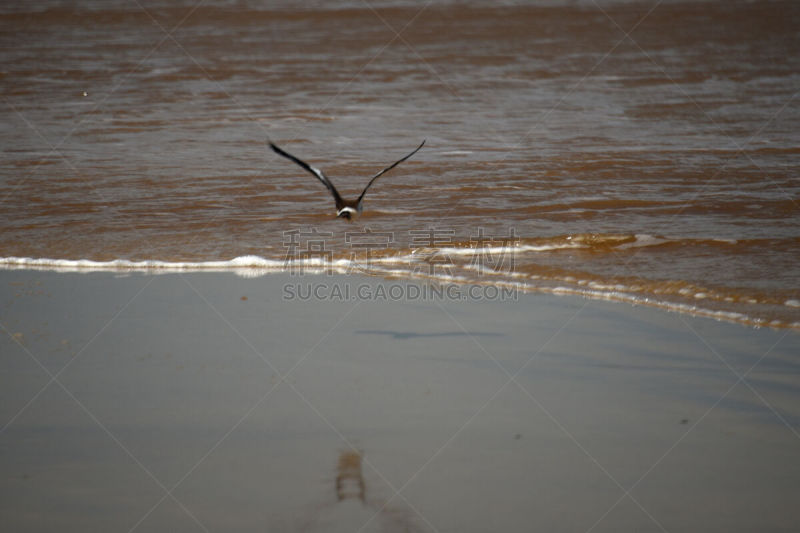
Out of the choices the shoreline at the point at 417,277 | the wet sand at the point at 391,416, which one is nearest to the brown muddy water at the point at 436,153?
the shoreline at the point at 417,277

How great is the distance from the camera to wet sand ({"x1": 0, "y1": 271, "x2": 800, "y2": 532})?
Result: 3.55 meters

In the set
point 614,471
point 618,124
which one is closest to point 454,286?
point 614,471

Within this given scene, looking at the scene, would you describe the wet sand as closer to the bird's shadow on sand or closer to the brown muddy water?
the bird's shadow on sand

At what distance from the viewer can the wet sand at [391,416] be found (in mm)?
3553

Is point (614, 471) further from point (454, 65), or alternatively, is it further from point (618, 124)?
point (454, 65)

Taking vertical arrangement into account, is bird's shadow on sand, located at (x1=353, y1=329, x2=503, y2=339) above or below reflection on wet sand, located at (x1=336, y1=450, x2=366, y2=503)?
below

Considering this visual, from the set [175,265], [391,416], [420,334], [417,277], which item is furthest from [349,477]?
[175,265]

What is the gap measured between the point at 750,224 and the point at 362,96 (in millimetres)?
9186

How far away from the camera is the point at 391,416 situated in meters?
4.36

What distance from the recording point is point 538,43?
71.3 ft

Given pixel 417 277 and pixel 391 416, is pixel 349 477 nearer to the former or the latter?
pixel 391 416

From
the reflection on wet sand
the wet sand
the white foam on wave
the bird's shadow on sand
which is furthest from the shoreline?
the reflection on wet sand

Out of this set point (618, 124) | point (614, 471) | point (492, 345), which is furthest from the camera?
A: point (618, 124)

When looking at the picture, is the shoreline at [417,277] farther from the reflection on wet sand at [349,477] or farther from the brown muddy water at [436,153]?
the reflection on wet sand at [349,477]
